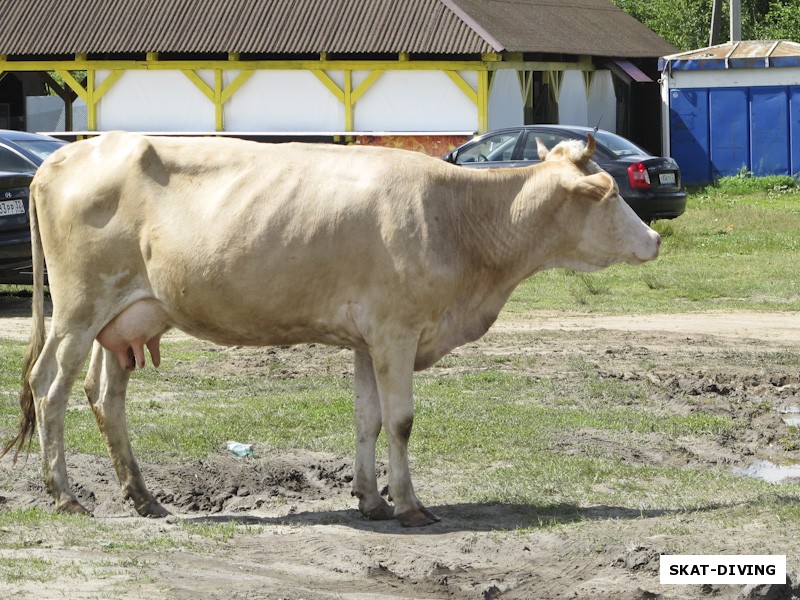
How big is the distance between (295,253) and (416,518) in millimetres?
1556

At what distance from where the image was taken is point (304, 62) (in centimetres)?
3103

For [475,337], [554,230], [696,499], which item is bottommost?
[696,499]

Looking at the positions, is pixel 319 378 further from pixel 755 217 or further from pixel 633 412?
pixel 755 217

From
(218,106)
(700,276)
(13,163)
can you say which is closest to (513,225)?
(13,163)

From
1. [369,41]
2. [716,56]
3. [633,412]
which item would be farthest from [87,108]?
[633,412]

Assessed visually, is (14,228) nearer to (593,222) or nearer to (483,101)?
(593,222)

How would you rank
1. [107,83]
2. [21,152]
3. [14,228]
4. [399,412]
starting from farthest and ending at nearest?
1. [107,83]
2. [21,152]
3. [14,228]
4. [399,412]

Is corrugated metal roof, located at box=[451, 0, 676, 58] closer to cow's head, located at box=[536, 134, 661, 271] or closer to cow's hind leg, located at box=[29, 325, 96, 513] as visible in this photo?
cow's head, located at box=[536, 134, 661, 271]

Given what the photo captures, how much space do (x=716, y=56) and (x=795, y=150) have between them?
2707 millimetres

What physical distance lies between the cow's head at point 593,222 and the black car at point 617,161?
1247 cm

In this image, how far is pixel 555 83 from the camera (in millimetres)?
33344

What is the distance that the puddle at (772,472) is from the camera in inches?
359

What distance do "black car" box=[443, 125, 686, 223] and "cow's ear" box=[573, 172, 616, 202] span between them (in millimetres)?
12627

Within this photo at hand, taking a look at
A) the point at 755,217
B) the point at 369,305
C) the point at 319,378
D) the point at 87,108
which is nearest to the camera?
the point at 369,305
